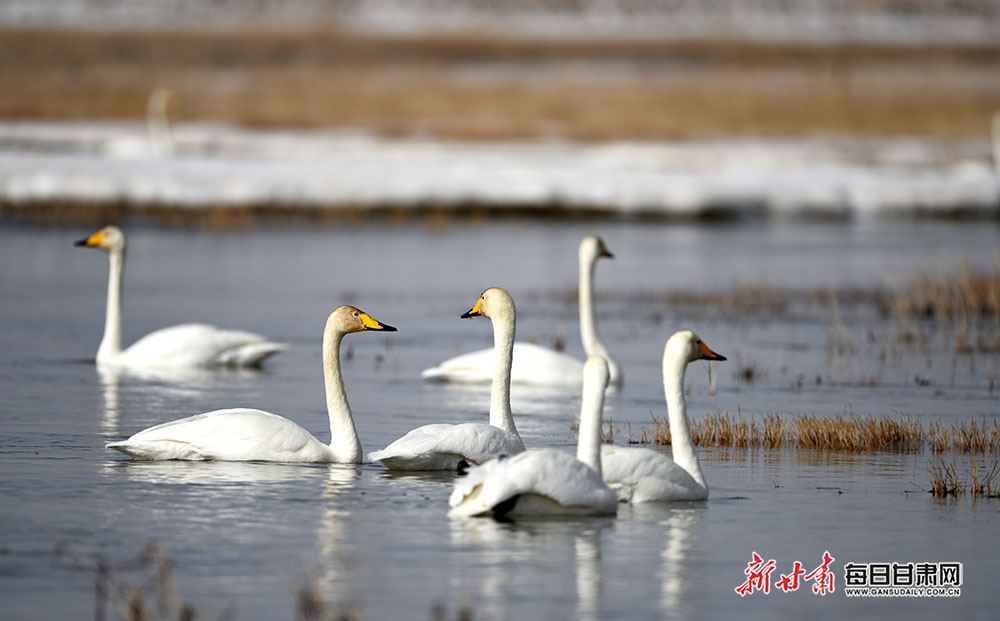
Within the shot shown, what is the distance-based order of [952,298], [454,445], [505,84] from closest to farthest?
1. [454,445]
2. [952,298]
3. [505,84]

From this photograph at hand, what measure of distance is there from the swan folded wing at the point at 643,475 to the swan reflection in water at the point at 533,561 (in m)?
0.29

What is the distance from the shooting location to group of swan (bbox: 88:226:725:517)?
810 centimetres

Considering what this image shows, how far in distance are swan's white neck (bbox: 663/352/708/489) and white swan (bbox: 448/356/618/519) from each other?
63 cm

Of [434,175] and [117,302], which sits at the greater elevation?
[434,175]

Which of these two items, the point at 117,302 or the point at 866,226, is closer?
the point at 117,302

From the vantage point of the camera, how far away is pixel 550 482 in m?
8.02

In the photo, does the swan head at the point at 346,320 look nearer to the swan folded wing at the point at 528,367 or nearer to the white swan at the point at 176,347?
the swan folded wing at the point at 528,367

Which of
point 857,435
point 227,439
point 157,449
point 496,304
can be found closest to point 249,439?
point 227,439

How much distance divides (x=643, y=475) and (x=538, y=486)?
80 cm

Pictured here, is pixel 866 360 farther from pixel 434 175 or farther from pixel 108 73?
pixel 108 73

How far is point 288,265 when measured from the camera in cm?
2352

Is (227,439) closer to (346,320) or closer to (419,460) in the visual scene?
(346,320)

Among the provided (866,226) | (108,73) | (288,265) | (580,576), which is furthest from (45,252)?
(108,73)

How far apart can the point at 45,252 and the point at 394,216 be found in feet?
24.0
